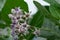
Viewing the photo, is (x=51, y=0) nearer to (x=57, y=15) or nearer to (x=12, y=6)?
(x=57, y=15)

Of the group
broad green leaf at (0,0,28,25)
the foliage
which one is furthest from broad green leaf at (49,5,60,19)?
broad green leaf at (0,0,28,25)

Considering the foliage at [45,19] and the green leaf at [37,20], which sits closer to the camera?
the foliage at [45,19]

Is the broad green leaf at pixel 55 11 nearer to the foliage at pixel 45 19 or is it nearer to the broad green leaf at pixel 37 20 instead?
the foliage at pixel 45 19

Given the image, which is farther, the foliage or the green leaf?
the green leaf

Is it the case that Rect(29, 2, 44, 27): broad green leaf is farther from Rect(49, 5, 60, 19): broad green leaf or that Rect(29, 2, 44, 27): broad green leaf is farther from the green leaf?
Rect(49, 5, 60, 19): broad green leaf

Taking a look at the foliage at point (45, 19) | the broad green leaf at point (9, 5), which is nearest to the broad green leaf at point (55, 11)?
the foliage at point (45, 19)

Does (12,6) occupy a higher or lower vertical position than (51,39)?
higher

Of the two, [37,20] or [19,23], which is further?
[37,20]

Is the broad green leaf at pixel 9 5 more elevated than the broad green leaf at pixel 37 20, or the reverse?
the broad green leaf at pixel 9 5

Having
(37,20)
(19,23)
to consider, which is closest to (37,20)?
(37,20)

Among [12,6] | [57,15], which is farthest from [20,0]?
[57,15]

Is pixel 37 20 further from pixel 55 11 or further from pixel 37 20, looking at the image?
pixel 55 11
